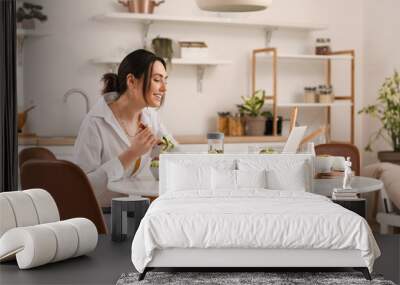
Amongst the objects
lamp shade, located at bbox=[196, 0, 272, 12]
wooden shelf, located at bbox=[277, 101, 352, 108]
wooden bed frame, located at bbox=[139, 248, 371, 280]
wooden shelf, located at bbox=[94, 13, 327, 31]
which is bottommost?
wooden bed frame, located at bbox=[139, 248, 371, 280]

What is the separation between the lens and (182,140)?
24.3 ft

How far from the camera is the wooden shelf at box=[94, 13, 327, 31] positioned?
7301 millimetres

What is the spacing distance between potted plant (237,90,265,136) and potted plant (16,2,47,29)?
2096 millimetres

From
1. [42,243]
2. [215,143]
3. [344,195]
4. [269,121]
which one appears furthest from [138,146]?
[42,243]

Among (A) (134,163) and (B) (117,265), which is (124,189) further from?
(A) (134,163)

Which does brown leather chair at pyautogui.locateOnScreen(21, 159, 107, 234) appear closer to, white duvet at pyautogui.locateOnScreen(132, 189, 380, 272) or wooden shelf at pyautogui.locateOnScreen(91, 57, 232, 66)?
white duvet at pyautogui.locateOnScreen(132, 189, 380, 272)

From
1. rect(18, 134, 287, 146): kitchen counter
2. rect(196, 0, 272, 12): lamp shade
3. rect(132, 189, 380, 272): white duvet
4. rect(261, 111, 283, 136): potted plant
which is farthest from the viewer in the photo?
rect(261, 111, 283, 136): potted plant

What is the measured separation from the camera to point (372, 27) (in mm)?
8258

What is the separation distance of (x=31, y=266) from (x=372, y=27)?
16.3ft

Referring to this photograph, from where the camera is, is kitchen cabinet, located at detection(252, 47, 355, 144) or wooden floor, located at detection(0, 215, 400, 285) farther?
kitchen cabinet, located at detection(252, 47, 355, 144)

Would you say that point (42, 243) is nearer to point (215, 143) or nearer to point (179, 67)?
point (215, 143)

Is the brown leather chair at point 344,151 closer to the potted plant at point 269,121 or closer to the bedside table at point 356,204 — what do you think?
the potted plant at point 269,121

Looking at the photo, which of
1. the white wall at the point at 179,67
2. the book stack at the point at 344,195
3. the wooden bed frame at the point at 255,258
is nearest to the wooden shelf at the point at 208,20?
the white wall at the point at 179,67

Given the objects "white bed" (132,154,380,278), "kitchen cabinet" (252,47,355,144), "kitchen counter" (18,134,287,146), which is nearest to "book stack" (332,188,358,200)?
"white bed" (132,154,380,278)
